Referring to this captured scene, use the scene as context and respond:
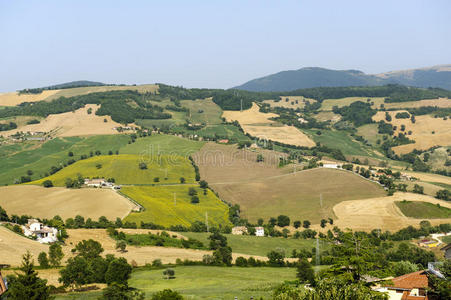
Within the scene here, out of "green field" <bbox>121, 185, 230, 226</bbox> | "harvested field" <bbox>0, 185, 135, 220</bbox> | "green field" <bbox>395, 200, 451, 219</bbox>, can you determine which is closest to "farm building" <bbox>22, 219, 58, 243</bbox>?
"harvested field" <bbox>0, 185, 135, 220</bbox>

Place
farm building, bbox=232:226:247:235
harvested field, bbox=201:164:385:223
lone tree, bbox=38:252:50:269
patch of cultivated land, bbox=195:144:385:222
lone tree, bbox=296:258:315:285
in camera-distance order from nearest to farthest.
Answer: lone tree, bbox=296:258:315:285, lone tree, bbox=38:252:50:269, farm building, bbox=232:226:247:235, harvested field, bbox=201:164:385:223, patch of cultivated land, bbox=195:144:385:222

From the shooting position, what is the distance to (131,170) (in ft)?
598

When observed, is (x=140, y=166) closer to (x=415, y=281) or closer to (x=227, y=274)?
(x=227, y=274)

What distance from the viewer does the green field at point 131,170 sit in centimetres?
17562

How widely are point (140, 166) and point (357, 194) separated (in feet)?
262

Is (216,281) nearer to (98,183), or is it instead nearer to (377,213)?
(377,213)

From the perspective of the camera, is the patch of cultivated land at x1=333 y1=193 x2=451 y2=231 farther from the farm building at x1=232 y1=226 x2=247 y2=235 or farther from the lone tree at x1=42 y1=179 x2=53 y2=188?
the lone tree at x1=42 y1=179 x2=53 y2=188

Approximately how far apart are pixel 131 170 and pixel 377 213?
9023 centimetres

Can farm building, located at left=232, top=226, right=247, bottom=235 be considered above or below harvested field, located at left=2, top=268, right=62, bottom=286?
below

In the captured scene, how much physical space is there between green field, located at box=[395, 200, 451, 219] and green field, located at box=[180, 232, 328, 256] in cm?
3669

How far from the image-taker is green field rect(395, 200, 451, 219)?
140m

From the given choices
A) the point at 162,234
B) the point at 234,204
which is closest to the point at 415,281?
the point at 162,234

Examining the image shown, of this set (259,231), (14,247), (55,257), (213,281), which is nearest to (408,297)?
(213,281)

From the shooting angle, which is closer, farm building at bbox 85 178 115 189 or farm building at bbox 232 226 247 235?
farm building at bbox 232 226 247 235
